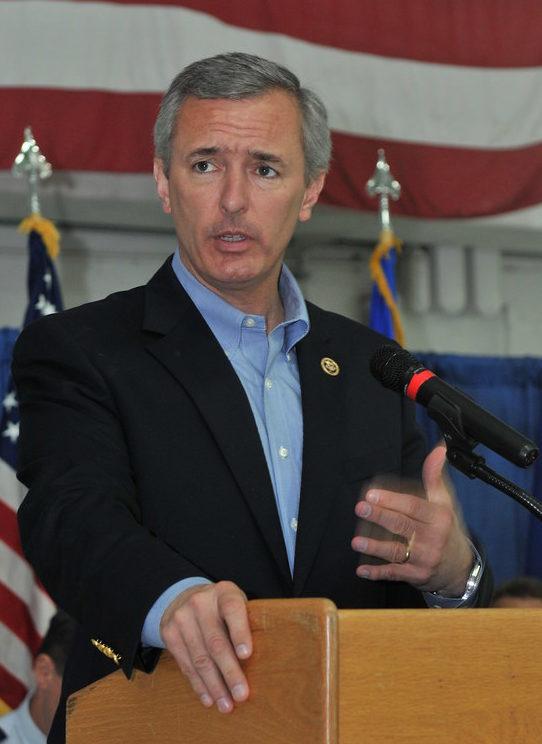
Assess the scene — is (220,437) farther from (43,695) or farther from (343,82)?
(343,82)

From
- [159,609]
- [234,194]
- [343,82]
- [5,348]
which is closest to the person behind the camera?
[159,609]

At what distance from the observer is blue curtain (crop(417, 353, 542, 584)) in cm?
568

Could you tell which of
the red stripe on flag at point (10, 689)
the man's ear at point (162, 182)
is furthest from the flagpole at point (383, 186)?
the man's ear at point (162, 182)

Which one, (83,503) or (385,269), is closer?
(83,503)

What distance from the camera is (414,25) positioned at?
214 inches

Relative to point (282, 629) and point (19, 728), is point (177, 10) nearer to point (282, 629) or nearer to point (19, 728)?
point (19, 728)

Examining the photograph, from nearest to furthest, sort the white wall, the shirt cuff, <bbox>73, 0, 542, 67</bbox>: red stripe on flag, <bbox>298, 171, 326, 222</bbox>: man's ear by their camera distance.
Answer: the shirt cuff → <bbox>298, 171, 326, 222</bbox>: man's ear → <bbox>73, 0, 542, 67</bbox>: red stripe on flag → the white wall

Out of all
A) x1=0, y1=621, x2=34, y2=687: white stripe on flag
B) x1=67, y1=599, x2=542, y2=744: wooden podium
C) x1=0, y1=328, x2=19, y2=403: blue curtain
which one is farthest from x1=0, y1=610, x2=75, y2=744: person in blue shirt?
x1=67, y1=599, x2=542, y2=744: wooden podium

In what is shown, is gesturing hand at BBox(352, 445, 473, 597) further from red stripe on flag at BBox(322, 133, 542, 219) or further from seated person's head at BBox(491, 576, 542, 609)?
red stripe on flag at BBox(322, 133, 542, 219)

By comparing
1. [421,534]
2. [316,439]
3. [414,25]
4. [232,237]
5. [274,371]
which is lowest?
[421,534]

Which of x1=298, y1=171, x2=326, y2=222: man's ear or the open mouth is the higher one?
x1=298, y1=171, x2=326, y2=222: man's ear

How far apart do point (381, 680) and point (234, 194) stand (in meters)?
1.00

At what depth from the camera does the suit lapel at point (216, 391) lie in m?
1.79

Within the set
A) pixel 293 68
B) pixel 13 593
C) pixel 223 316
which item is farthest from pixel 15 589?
pixel 223 316
